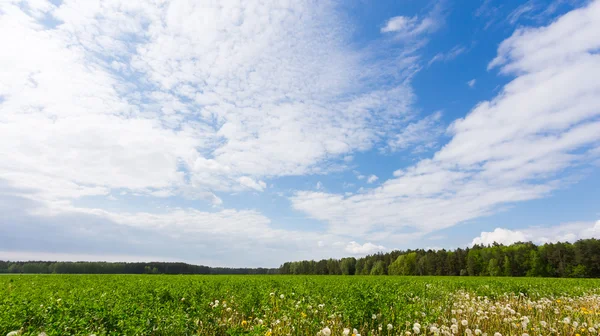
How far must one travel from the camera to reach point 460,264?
9638 cm

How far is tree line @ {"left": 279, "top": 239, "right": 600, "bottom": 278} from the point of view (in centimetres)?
7575

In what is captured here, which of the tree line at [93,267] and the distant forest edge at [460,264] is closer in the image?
the distant forest edge at [460,264]

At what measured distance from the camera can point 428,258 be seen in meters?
99.8

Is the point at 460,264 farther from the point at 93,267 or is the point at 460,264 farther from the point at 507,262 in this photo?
the point at 93,267

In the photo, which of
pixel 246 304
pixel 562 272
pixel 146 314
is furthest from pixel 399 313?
pixel 562 272

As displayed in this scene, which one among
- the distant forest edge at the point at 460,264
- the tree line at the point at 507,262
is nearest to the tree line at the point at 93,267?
the distant forest edge at the point at 460,264

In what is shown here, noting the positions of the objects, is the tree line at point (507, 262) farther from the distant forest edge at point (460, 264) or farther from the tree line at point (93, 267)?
the tree line at point (93, 267)

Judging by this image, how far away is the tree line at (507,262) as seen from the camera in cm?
7575

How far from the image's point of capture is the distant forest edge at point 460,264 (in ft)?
254

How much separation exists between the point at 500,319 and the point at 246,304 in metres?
7.48

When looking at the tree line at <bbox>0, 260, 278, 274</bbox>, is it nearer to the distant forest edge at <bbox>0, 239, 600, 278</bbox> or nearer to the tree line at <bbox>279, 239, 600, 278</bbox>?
the distant forest edge at <bbox>0, 239, 600, 278</bbox>

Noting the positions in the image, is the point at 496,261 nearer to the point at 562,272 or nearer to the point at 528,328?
the point at 562,272

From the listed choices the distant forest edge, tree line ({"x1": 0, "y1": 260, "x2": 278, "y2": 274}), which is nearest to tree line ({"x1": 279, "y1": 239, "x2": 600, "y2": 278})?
the distant forest edge

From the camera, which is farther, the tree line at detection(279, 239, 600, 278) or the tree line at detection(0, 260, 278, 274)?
the tree line at detection(0, 260, 278, 274)
